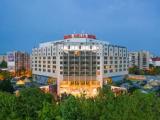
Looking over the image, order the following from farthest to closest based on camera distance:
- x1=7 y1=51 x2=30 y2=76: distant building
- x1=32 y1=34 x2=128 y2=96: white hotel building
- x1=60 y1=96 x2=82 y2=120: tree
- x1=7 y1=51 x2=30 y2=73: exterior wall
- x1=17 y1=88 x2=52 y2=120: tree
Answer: x1=7 y1=51 x2=30 y2=73: exterior wall, x1=7 y1=51 x2=30 y2=76: distant building, x1=32 y1=34 x2=128 y2=96: white hotel building, x1=17 y1=88 x2=52 y2=120: tree, x1=60 y1=96 x2=82 y2=120: tree

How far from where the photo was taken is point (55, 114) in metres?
8.23

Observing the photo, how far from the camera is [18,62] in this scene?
4022cm

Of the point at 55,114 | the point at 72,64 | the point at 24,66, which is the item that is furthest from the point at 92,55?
the point at 24,66

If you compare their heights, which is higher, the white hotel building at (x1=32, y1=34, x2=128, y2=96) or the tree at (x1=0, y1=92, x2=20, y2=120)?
the white hotel building at (x1=32, y1=34, x2=128, y2=96)

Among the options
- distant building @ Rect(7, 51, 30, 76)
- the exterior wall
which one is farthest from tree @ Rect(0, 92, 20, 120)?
the exterior wall

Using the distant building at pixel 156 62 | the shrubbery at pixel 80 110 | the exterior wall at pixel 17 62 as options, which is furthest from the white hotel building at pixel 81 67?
the distant building at pixel 156 62

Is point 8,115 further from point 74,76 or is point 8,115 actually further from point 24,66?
point 24,66

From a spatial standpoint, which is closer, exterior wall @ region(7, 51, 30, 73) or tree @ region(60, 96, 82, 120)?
tree @ region(60, 96, 82, 120)

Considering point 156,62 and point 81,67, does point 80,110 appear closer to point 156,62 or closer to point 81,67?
point 81,67

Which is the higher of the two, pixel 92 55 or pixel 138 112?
pixel 92 55

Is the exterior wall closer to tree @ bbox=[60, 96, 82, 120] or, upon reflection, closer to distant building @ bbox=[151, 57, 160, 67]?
distant building @ bbox=[151, 57, 160, 67]

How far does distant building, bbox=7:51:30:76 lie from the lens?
129ft

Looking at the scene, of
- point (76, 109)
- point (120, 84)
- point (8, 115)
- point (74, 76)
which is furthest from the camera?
point (120, 84)

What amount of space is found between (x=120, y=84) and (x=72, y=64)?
13.9ft
